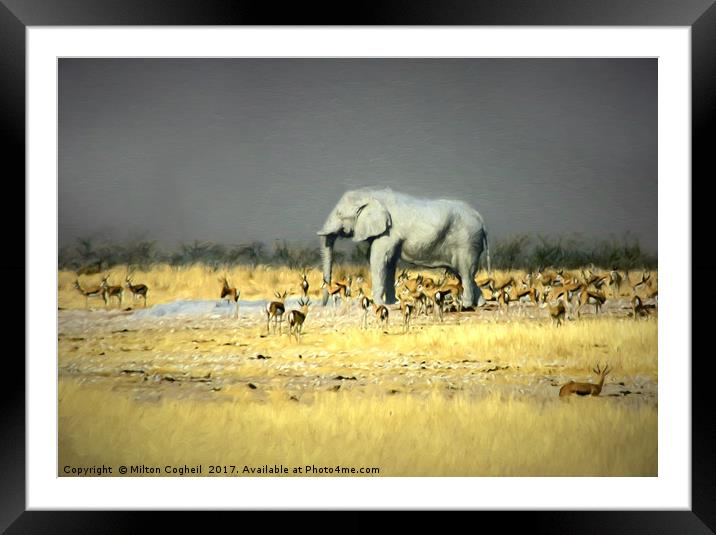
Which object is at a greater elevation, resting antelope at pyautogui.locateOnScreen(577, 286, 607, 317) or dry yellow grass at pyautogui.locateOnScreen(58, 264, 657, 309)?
dry yellow grass at pyautogui.locateOnScreen(58, 264, 657, 309)

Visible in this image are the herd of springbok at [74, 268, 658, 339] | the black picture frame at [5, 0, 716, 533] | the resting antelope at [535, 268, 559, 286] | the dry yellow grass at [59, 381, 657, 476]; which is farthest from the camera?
the resting antelope at [535, 268, 559, 286]

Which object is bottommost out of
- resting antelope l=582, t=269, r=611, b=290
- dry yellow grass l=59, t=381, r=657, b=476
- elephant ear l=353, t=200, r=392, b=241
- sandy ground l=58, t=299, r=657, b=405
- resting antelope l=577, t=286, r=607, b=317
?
dry yellow grass l=59, t=381, r=657, b=476

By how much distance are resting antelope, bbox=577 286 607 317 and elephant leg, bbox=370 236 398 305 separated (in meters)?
1.06

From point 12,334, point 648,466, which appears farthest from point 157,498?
point 648,466

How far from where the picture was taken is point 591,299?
4.18 meters

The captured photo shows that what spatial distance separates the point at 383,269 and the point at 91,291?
5.30 feet

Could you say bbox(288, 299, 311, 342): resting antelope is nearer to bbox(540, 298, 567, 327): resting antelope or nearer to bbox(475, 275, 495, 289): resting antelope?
bbox(475, 275, 495, 289): resting antelope

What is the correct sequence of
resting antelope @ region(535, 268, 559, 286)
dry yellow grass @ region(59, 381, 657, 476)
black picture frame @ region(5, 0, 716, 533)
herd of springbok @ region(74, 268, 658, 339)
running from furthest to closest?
1. resting antelope @ region(535, 268, 559, 286)
2. herd of springbok @ region(74, 268, 658, 339)
3. dry yellow grass @ region(59, 381, 657, 476)
4. black picture frame @ region(5, 0, 716, 533)

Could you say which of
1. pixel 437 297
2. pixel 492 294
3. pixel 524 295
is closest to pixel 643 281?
pixel 524 295

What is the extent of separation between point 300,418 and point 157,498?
864mm

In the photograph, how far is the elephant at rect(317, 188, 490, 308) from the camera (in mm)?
4102

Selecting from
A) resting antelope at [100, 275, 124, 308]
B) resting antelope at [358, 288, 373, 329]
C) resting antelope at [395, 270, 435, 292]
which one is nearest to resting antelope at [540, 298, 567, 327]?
resting antelope at [395, 270, 435, 292]

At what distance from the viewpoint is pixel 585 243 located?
410 centimetres
